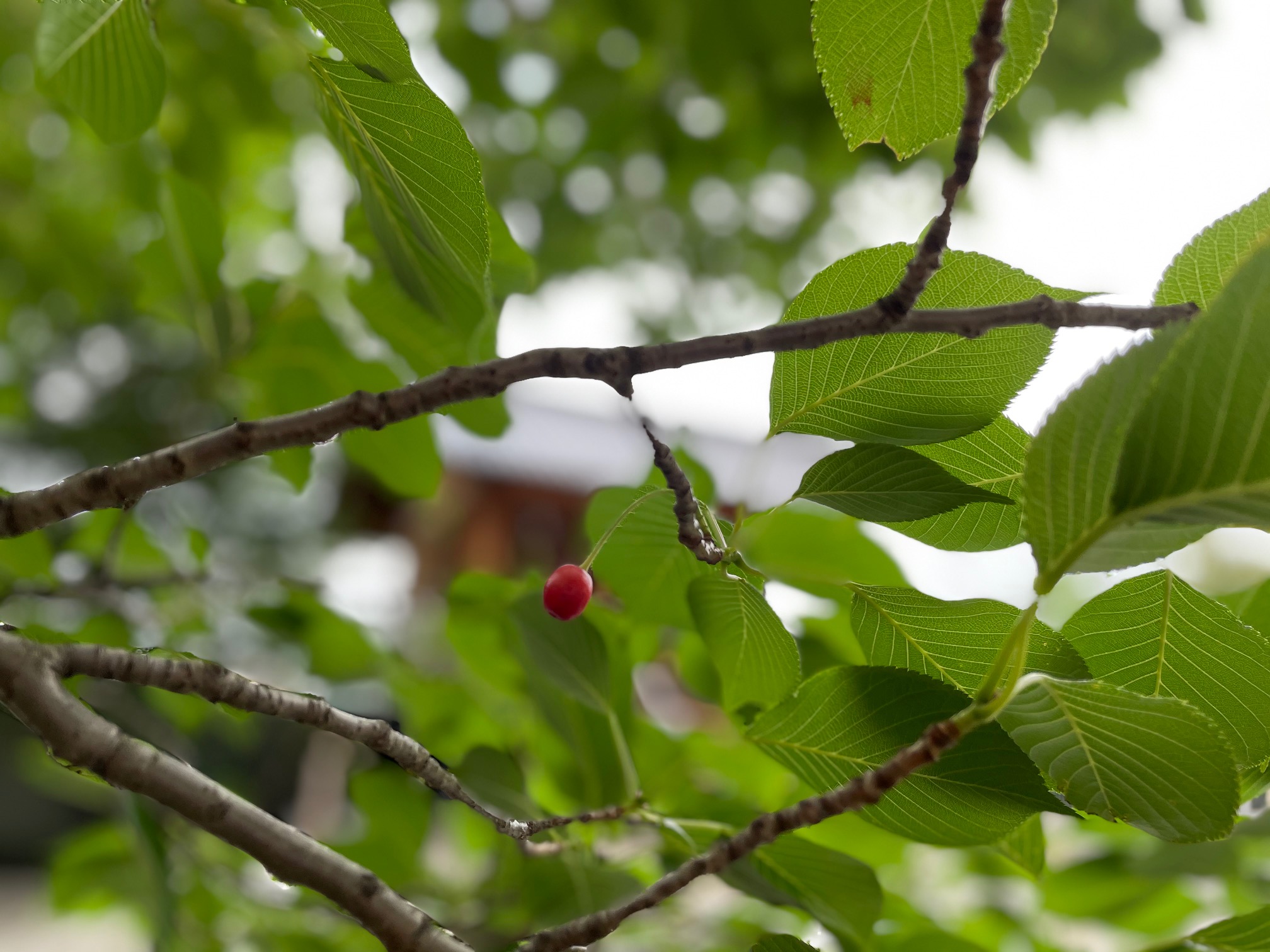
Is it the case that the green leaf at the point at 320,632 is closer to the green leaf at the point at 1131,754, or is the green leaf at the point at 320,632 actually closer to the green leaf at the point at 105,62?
the green leaf at the point at 105,62

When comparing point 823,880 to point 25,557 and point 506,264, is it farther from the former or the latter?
point 25,557

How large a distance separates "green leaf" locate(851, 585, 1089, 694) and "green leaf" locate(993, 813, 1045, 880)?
0.59 feet

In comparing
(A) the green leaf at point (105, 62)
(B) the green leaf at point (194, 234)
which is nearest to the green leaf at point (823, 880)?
(A) the green leaf at point (105, 62)

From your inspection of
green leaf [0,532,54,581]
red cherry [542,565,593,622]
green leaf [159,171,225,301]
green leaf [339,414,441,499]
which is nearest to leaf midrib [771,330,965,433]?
red cherry [542,565,593,622]

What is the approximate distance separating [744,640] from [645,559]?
103 mm

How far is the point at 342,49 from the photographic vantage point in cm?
34

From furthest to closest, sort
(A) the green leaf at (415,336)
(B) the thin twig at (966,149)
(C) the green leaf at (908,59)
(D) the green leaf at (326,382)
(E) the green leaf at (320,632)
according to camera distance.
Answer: (E) the green leaf at (320,632) → (D) the green leaf at (326,382) → (A) the green leaf at (415,336) → (C) the green leaf at (908,59) → (B) the thin twig at (966,149)

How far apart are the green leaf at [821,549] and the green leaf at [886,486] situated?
320 millimetres

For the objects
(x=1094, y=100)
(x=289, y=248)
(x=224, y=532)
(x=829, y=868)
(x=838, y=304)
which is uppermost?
(x=224, y=532)

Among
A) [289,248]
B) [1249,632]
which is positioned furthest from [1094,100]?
[289,248]

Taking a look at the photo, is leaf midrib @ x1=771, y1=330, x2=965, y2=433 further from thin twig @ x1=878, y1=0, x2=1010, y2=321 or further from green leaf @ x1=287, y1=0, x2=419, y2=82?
green leaf @ x1=287, y1=0, x2=419, y2=82

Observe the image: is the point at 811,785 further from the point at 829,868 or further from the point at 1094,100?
the point at 1094,100

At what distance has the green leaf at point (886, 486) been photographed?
342 mm

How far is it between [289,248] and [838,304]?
3.17 metres
